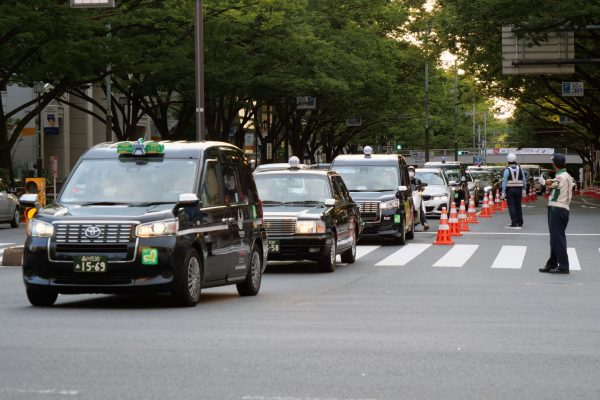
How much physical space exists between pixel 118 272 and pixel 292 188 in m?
7.63

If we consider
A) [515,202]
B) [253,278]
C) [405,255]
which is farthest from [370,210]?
[253,278]

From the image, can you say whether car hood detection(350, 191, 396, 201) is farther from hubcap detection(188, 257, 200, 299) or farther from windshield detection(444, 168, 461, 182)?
windshield detection(444, 168, 461, 182)

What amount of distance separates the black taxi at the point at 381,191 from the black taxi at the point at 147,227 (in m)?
10.3

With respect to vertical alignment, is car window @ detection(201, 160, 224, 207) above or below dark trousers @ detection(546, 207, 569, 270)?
above

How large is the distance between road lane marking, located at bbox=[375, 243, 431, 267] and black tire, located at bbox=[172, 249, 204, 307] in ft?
25.5

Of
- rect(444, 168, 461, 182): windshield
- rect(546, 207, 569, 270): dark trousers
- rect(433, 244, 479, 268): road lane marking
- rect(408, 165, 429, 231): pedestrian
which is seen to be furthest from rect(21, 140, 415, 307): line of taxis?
rect(444, 168, 461, 182): windshield

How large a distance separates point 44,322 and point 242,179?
423cm

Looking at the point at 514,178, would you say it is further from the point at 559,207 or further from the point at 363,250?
the point at 559,207

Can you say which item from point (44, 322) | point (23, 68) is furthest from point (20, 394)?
point (23, 68)

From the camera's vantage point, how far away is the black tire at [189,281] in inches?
497

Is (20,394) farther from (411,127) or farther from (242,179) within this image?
(411,127)

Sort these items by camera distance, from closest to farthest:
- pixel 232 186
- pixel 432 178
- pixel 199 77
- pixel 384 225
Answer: pixel 232 186
pixel 384 225
pixel 199 77
pixel 432 178

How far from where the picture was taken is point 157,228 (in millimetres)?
12586

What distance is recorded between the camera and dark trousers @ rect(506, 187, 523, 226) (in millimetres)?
31656
